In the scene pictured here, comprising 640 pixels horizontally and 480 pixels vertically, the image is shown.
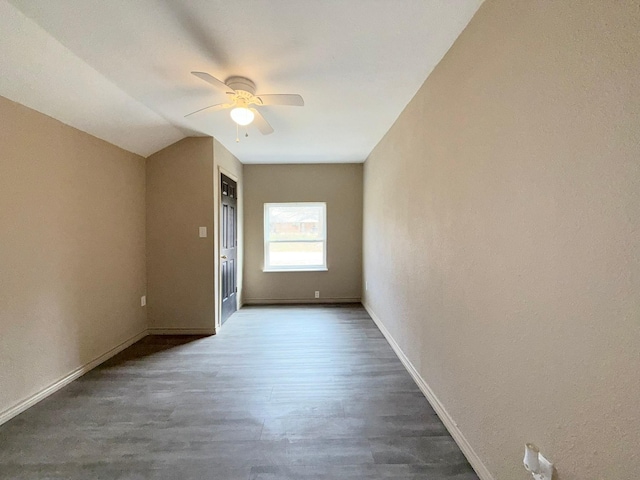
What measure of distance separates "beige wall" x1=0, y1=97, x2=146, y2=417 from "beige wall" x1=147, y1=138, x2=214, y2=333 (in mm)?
279

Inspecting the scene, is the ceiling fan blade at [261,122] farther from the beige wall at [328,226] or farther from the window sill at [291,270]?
the window sill at [291,270]

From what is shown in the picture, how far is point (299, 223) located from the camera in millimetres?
5199

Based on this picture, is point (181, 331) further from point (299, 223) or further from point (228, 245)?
point (299, 223)

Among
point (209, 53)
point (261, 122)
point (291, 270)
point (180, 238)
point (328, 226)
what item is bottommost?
point (291, 270)

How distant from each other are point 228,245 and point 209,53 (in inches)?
107

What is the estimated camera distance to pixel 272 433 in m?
1.86

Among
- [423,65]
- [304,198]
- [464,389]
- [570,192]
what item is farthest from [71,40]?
[304,198]

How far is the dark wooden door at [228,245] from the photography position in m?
3.97

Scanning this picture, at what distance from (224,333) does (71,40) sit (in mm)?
3014

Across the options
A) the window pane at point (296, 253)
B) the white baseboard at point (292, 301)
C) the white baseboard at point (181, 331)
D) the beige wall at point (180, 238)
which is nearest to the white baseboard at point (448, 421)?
the white baseboard at point (292, 301)

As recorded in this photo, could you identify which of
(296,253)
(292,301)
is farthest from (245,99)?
(292,301)

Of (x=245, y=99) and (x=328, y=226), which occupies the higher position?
(x=245, y=99)

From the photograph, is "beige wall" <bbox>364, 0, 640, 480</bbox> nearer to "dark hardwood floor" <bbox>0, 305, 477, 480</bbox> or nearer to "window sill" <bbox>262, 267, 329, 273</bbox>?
"dark hardwood floor" <bbox>0, 305, 477, 480</bbox>

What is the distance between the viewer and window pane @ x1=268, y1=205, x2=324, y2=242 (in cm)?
520
